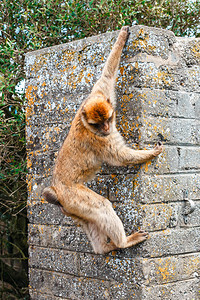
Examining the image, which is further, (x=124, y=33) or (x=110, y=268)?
(x=110, y=268)

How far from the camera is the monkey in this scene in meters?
3.82

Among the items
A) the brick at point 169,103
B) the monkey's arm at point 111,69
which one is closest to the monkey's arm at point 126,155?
the brick at point 169,103

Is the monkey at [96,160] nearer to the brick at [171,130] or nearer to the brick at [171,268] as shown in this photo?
the brick at [171,130]

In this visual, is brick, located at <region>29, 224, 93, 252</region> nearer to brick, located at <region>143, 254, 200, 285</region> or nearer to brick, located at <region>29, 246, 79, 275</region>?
brick, located at <region>29, 246, 79, 275</region>

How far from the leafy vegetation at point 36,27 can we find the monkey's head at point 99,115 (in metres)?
2.74

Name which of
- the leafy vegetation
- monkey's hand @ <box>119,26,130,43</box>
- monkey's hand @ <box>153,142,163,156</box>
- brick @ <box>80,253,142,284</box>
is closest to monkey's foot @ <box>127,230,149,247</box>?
brick @ <box>80,253,142,284</box>

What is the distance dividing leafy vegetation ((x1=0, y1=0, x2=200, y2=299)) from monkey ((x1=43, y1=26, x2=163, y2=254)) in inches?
98.8

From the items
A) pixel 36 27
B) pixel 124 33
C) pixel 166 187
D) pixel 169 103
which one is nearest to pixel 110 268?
pixel 166 187

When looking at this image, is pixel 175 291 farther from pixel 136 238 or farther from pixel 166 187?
pixel 166 187

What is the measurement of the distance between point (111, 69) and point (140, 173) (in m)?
1.01

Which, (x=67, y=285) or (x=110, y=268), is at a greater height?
(x=110, y=268)

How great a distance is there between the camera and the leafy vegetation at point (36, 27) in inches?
258

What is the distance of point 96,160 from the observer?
399 cm

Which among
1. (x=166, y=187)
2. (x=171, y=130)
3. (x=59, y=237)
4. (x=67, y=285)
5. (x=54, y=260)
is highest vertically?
(x=171, y=130)
